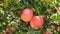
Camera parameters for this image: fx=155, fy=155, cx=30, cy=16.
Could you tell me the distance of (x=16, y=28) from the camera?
1.09 m

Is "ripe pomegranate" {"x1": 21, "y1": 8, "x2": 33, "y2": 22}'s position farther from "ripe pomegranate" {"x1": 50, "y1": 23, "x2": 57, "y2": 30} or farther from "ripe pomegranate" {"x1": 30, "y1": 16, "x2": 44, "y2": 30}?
"ripe pomegranate" {"x1": 50, "y1": 23, "x2": 57, "y2": 30}

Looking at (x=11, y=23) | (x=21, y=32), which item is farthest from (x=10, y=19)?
(x=21, y=32)

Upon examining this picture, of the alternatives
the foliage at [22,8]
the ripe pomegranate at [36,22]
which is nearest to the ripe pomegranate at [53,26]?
the foliage at [22,8]

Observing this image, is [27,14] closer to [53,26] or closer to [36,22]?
[36,22]

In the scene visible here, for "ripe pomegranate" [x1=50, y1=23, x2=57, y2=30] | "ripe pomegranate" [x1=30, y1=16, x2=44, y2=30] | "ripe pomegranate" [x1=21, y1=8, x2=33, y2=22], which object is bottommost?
"ripe pomegranate" [x1=50, y1=23, x2=57, y2=30]

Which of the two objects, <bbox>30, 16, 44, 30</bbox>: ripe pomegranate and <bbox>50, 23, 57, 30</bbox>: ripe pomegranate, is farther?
<bbox>50, 23, 57, 30</bbox>: ripe pomegranate

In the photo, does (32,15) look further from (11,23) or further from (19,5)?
(11,23)

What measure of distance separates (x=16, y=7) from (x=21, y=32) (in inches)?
6.9

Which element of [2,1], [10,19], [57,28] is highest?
[2,1]

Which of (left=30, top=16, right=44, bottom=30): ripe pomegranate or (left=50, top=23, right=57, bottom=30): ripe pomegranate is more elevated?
(left=30, top=16, right=44, bottom=30): ripe pomegranate

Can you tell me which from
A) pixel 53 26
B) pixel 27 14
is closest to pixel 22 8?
pixel 27 14

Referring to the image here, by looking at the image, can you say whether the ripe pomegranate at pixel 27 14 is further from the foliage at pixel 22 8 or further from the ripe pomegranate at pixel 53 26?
the ripe pomegranate at pixel 53 26

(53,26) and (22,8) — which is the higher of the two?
(22,8)

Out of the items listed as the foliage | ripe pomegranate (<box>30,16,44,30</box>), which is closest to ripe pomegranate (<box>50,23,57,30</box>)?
the foliage
